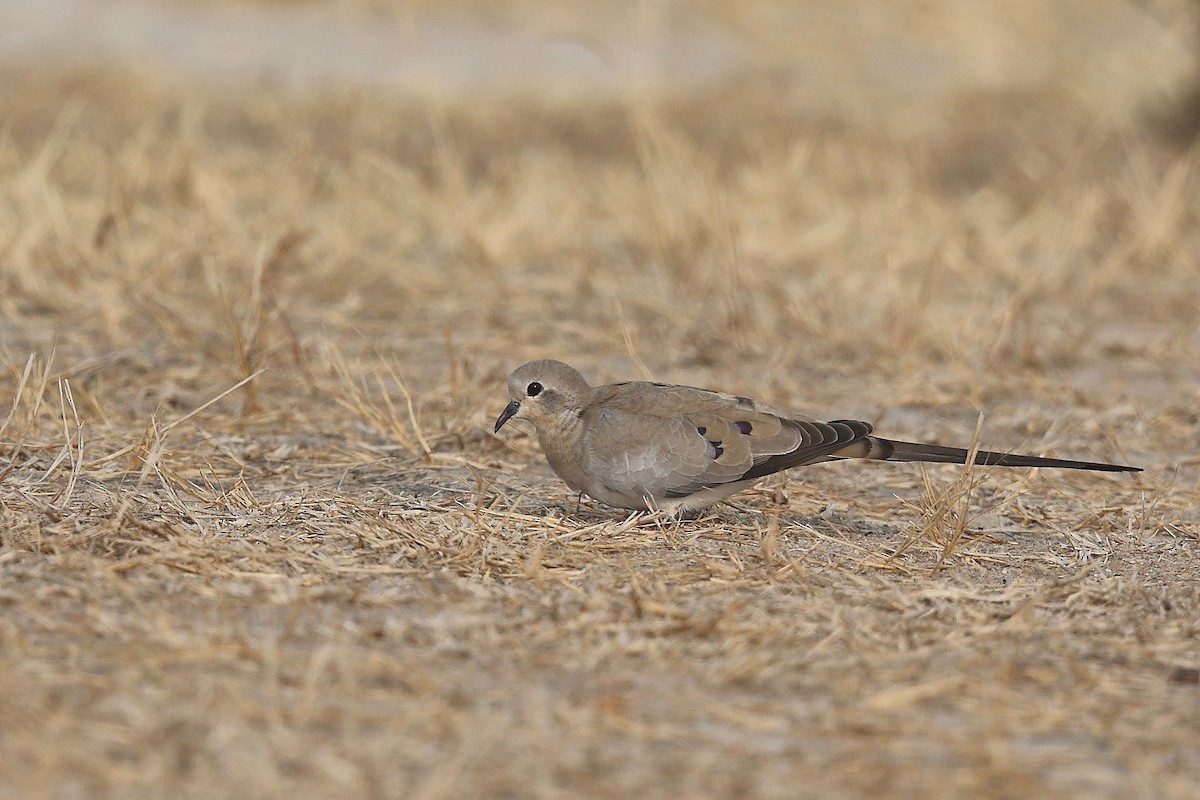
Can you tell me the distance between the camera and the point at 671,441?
3.56 m

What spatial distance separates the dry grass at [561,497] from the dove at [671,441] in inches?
4.7

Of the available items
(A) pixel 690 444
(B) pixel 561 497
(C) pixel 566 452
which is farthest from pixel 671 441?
(B) pixel 561 497

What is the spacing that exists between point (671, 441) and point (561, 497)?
0.53 meters

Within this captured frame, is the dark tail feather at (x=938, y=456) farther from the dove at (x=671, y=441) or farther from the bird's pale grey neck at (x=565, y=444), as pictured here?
the bird's pale grey neck at (x=565, y=444)

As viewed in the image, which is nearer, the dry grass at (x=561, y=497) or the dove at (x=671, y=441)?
the dry grass at (x=561, y=497)

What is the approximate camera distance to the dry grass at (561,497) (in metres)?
2.48

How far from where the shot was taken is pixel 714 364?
5.54 metres

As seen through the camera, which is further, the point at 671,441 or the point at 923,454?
the point at 923,454

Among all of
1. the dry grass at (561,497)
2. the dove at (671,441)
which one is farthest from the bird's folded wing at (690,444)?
the dry grass at (561,497)

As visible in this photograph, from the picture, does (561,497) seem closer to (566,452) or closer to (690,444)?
(566,452)

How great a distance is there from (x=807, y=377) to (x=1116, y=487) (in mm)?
1377

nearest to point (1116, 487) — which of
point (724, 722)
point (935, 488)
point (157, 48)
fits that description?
point (935, 488)

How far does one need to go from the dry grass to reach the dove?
119mm

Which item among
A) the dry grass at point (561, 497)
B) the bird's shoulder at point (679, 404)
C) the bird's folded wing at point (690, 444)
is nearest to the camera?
the dry grass at point (561, 497)
